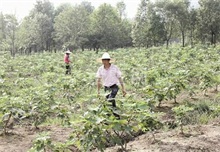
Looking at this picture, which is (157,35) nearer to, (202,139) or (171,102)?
(171,102)

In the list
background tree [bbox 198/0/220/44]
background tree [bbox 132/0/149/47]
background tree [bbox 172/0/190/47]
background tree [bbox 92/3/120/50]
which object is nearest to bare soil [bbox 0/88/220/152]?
background tree [bbox 198/0/220/44]

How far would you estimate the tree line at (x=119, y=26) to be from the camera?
120 feet

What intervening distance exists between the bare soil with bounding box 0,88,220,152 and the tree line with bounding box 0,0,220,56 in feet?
91.8

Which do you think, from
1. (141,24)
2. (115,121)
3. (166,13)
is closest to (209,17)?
(166,13)

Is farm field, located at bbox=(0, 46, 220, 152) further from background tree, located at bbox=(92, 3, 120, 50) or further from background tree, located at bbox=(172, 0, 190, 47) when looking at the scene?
background tree, located at bbox=(92, 3, 120, 50)

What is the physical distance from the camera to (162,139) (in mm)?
6250

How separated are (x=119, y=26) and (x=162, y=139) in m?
41.5

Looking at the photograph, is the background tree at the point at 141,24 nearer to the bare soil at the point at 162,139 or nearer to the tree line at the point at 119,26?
the tree line at the point at 119,26

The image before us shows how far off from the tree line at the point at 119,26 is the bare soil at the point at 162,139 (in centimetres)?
2799

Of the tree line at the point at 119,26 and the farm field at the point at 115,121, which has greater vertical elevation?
the tree line at the point at 119,26

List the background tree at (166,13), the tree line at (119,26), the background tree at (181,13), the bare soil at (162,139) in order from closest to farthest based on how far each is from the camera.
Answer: the bare soil at (162,139), the tree line at (119,26), the background tree at (181,13), the background tree at (166,13)

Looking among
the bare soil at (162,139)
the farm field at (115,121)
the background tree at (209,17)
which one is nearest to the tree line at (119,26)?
the background tree at (209,17)

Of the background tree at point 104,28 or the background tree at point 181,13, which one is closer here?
the background tree at point 181,13

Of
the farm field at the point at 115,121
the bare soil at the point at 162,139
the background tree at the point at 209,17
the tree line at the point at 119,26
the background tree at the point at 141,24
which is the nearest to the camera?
the farm field at the point at 115,121
